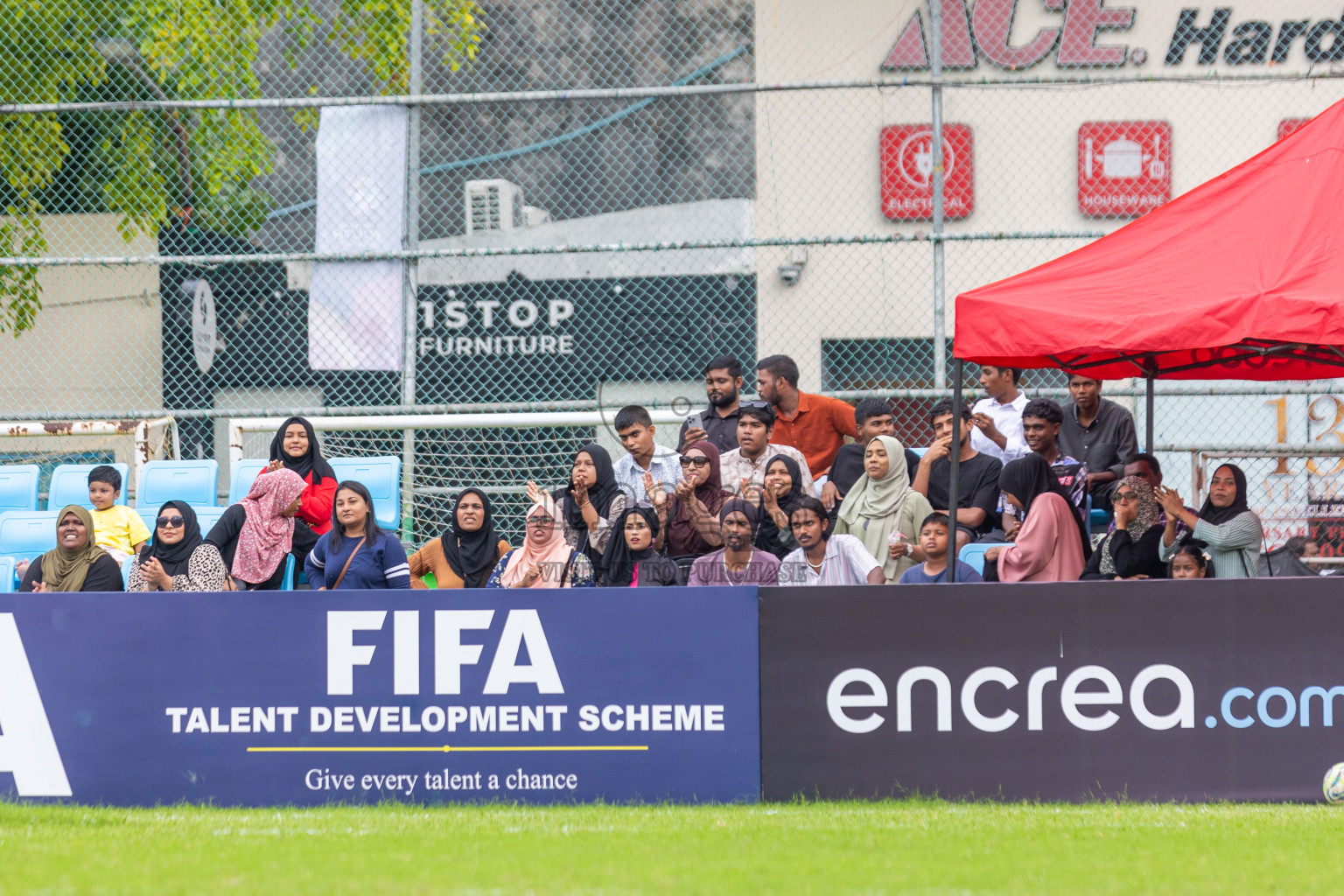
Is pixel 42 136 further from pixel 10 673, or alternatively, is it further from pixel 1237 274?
pixel 1237 274

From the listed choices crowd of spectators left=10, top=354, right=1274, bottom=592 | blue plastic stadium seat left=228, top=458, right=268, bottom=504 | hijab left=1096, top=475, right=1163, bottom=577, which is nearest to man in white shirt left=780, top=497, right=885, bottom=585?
crowd of spectators left=10, top=354, right=1274, bottom=592

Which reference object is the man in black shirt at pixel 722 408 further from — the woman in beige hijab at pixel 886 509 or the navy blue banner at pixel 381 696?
the navy blue banner at pixel 381 696

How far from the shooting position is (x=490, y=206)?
611 inches

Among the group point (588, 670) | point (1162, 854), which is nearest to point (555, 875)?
point (588, 670)

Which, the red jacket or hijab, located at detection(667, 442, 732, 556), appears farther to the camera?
the red jacket

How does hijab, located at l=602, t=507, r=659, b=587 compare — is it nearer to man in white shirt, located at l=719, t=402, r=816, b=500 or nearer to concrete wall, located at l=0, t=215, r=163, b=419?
man in white shirt, located at l=719, t=402, r=816, b=500

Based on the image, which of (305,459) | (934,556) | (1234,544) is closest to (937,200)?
(934,556)

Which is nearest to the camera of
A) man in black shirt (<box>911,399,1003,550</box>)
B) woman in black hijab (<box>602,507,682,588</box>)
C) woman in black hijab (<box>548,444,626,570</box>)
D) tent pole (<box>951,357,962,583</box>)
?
tent pole (<box>951,357,962,583</box>)

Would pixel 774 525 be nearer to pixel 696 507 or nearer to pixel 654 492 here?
pixel 696 507

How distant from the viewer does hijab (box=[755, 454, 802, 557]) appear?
7.98 meters

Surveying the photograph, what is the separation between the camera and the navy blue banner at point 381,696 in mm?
6879

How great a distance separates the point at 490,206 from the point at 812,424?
729cm

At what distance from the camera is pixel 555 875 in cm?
510

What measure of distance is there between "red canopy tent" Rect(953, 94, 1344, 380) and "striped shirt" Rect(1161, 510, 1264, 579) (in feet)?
3.20
